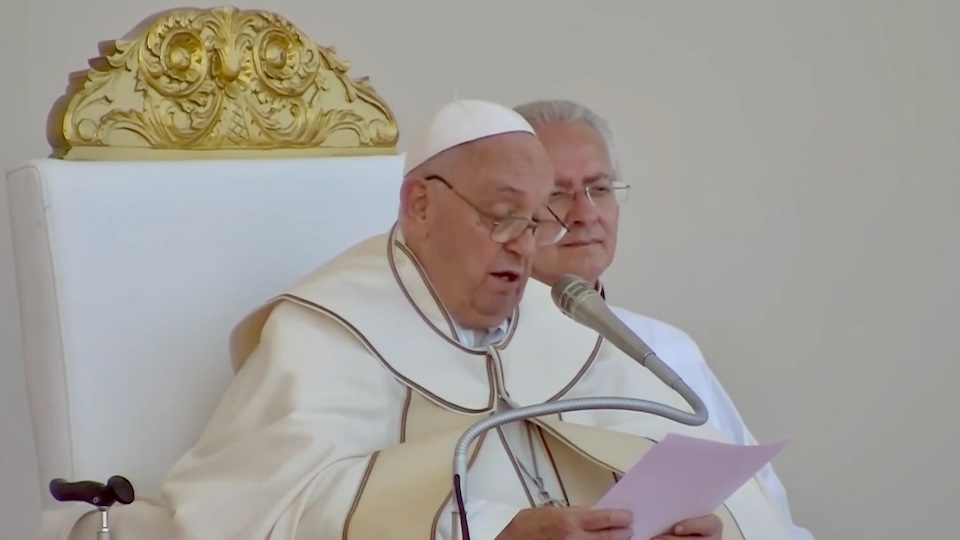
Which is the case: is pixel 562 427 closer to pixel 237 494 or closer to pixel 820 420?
pixel 237 494

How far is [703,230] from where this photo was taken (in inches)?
157

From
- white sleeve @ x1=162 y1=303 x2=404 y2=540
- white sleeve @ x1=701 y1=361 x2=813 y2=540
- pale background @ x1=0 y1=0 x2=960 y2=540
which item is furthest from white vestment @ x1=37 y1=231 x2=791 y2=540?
pale background @ x1=0 y1=0 x2=960 y2=540

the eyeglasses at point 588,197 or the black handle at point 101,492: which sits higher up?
the eyeglasses at point 588,197

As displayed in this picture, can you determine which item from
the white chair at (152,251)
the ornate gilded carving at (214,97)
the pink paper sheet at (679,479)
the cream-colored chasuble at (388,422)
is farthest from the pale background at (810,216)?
the pink paper sheet at (679,479)

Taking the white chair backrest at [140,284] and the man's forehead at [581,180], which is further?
the man's forehead at [581,180]

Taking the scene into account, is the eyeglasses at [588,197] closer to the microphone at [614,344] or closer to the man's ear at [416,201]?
the man's ear at [416,201]

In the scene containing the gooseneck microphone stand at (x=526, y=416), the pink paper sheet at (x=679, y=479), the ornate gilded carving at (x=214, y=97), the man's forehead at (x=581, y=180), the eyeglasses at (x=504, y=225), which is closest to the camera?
the gooseneck microphone stand at (x=526, y=416)

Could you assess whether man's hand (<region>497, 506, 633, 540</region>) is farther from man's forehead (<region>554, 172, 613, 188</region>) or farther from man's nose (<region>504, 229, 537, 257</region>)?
man's forehead (<region>554, 172, 613, 188</region>)

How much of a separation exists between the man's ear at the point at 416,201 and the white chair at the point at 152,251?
0.35m

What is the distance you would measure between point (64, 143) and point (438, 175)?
70 centimetres

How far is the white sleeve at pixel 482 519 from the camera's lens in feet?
6.88

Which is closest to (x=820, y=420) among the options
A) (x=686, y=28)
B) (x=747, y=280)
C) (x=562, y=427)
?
(x=747, y=280)

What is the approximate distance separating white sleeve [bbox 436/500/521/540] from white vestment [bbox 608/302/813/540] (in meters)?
0.88

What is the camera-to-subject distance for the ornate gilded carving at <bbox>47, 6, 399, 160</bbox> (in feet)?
8.31
